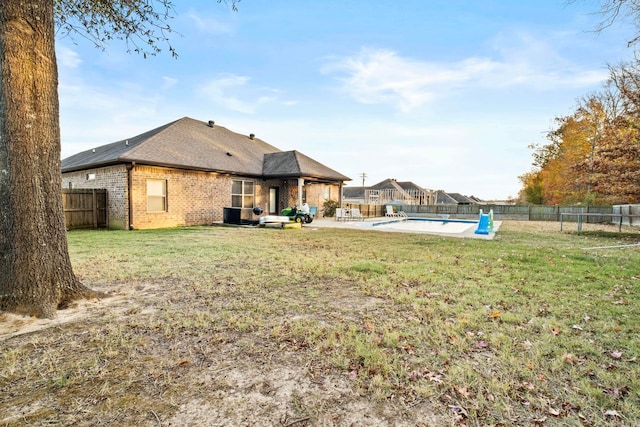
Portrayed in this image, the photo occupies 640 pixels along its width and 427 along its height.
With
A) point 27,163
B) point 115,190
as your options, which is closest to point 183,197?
point 115,190

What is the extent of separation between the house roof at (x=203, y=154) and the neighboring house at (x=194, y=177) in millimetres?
42

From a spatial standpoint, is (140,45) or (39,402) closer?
(39,402)

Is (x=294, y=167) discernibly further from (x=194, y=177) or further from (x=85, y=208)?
(x=85, y=208)

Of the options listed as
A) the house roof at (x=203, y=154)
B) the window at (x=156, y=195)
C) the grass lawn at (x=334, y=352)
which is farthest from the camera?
the house roof at (x=203, y=154)

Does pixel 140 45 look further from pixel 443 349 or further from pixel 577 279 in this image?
pixel 577 279

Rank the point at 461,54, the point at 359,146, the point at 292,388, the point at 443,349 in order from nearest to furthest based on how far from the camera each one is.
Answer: the point at 292,388, the point at 443,349, the point at 461,54, the point at 359,146

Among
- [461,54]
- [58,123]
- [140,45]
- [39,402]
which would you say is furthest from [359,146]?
[39,402]

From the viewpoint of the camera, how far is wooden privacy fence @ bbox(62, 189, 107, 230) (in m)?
12.4

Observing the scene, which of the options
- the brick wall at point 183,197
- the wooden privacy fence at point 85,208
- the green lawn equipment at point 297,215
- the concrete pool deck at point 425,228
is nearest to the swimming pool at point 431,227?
the concrete pool deck at point 425,228

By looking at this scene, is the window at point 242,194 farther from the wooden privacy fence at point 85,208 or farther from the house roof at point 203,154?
the wooden privacy fence at point 85,208

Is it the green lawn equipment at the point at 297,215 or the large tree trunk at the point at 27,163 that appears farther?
the green lawn equipment at the point at 297,215

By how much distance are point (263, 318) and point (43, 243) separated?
2661 mm

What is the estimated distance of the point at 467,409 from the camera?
1.81 meters

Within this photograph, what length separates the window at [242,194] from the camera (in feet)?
54.4
